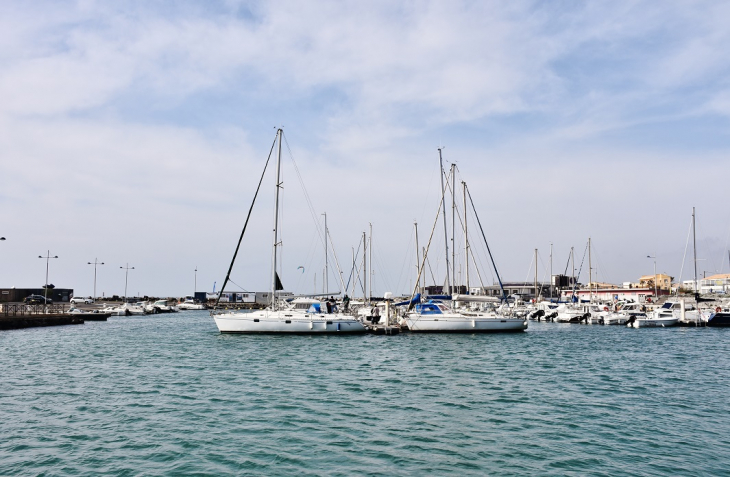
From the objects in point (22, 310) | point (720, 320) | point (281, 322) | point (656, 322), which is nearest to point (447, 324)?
point (281, 322)

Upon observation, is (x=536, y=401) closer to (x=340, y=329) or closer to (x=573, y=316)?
(x=340, y=329)

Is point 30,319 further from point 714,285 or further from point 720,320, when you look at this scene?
point 714,285

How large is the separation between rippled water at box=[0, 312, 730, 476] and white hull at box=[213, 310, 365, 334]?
10209 millimetres

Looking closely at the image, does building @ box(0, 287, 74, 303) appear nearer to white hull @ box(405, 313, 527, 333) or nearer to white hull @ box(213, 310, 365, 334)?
white hull @ box(213, 310, 365, 334)

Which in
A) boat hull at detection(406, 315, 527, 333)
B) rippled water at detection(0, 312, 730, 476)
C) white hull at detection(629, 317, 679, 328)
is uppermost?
boat hull at detection(406, 315, 527, 333)

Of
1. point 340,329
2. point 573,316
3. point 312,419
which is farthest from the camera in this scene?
point 573,316

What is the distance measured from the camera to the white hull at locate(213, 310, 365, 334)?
48.1 meters

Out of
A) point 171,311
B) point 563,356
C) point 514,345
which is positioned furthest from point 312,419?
point 171,311

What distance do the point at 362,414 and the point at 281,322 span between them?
97.2 feet

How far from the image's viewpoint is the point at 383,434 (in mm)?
16719

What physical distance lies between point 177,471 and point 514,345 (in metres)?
35.3

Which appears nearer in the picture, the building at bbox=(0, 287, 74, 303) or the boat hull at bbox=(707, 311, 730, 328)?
the boat hull at bbox=(707, 311, 730, 328)

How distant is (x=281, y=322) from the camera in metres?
48.1

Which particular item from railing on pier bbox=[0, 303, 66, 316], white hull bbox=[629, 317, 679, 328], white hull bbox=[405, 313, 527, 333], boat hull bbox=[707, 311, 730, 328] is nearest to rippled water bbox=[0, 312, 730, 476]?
white hull bbox=[405, 313, 527, 333]
